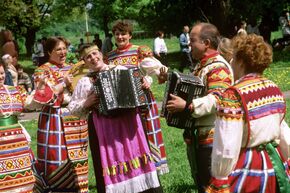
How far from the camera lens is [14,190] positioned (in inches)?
221

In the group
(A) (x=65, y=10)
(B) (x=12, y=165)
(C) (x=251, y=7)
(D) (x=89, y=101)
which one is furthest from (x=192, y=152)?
(A) (x=65, y=10)

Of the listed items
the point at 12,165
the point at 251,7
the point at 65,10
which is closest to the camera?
the point at 12,165

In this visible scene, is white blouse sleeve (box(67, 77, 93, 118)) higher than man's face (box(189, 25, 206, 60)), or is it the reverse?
man's face (box(189, 25, 206, 60))

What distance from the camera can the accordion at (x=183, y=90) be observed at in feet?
14.2

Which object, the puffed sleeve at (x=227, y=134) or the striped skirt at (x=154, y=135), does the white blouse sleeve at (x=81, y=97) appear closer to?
the striped skirt at (x=154, y=135)

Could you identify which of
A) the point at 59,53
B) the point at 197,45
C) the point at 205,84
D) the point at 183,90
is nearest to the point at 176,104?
the point at 183,90

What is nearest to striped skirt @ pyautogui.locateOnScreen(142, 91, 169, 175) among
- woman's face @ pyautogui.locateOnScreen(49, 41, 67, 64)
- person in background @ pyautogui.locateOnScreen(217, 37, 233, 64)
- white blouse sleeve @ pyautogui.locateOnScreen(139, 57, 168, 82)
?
white blouse sleeve @ pyautogui.locateOnScreen(139, 57, 168, 82)

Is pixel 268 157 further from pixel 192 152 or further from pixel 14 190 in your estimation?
pixel 14 190

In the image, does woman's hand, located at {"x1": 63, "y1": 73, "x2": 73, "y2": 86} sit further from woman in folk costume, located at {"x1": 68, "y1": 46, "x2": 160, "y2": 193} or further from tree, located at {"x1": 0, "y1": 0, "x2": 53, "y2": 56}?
tree, located at {"x1": 0, "y1": 0, "x2": 53, "y2": 56}

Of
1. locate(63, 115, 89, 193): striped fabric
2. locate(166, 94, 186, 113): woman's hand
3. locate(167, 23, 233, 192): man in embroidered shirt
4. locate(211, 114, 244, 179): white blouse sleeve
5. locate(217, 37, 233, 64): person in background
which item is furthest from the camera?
locate(63, 115, 89, 193): striped fabric

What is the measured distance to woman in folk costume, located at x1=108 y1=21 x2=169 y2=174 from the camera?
6137mm

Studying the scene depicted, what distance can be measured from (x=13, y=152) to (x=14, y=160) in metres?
0.08

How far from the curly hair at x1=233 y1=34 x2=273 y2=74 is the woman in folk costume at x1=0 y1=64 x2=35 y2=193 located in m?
2.79

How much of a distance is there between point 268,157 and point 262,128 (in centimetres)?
21
